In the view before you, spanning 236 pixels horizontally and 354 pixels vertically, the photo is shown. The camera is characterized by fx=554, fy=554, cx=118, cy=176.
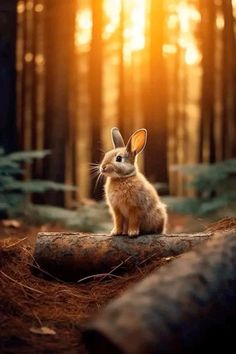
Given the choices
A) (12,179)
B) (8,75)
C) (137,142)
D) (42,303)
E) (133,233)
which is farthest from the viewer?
(8,75)

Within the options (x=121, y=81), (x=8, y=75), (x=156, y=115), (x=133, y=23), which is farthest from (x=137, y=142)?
(x=133, y=23)

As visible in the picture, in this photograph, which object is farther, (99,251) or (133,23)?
(133,23)

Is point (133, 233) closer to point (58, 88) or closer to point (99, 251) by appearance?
point (99, 251)

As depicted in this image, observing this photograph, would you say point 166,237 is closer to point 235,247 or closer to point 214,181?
point 235,247

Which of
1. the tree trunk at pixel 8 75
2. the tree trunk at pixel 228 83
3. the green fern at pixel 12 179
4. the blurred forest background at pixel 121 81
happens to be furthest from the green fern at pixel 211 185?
the tree trunk at pixel 228 83

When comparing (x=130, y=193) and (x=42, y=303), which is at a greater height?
(x=130, y=193)

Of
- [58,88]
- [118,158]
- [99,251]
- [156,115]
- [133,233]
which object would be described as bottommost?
[99,251]
